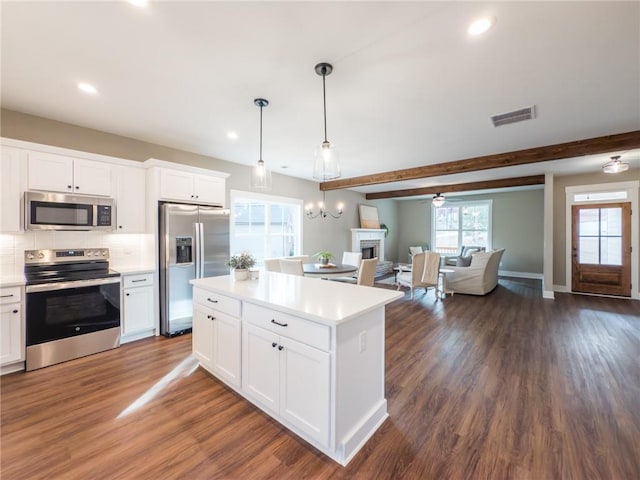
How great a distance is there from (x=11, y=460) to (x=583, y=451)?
351 cm

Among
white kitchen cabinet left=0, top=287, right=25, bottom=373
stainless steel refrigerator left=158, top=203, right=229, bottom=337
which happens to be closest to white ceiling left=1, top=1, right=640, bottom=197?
stainless steel refrigerator left=158, top=203, right=229, bottom=337

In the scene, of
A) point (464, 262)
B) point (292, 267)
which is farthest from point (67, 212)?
point (464, 262)

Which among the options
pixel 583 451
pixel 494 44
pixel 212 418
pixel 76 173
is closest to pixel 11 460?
pixel 212 418

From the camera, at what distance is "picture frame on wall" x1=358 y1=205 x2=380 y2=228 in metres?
8.34

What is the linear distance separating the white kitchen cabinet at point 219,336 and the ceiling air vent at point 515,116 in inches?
134

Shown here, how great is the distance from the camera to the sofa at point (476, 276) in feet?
19.3

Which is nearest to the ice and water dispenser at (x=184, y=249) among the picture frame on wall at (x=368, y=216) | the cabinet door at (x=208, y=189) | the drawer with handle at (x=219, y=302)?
the cabinet door at (x=208, y=189)

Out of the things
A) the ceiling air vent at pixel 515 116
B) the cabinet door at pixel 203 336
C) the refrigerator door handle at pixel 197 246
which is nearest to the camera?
the cabinet door at pixel 203 336

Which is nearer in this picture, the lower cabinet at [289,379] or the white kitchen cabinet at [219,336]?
the lower cabinet at [289,379]

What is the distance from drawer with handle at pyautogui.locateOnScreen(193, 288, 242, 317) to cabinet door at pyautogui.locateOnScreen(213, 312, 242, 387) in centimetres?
5

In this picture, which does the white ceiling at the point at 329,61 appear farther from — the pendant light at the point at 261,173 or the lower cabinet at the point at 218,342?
the lower cabinet at the point at 218,342

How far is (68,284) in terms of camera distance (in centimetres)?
289

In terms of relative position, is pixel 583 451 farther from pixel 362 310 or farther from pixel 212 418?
pixel 212 418

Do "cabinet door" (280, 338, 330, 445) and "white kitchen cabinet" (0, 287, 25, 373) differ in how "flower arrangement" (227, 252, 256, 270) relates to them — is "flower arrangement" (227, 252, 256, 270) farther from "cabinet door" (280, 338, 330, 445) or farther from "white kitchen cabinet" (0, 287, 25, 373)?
"white kitchen cabinet" (0, 287, 25, 373)
